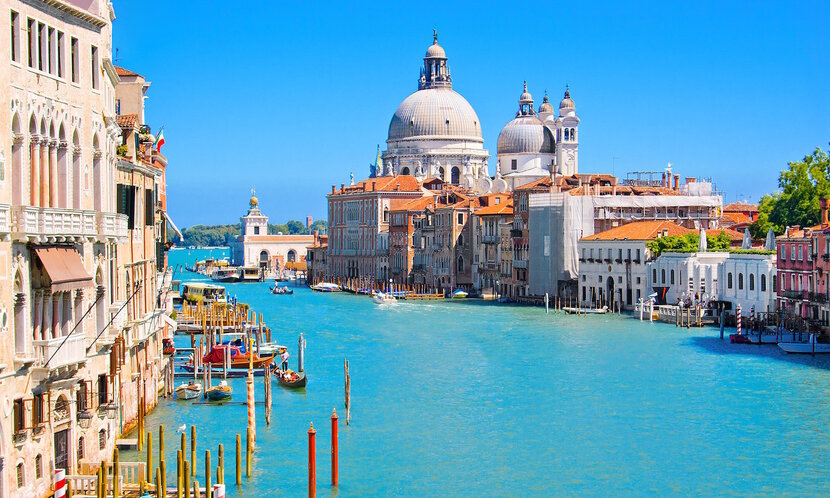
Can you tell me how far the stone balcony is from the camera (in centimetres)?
977

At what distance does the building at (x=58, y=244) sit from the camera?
Answer: 9773 millimetres

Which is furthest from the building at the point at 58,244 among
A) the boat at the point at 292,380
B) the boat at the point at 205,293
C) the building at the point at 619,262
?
the building at the point at 619,262

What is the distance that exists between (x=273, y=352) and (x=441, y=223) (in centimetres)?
3114

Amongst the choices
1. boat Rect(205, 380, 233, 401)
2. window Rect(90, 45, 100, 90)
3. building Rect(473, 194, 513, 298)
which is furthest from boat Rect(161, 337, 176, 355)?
building Rect(473, 194, 513, 298)

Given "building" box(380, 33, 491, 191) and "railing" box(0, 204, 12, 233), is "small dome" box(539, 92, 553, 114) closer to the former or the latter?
"building" box(380, 33, 491, 191)

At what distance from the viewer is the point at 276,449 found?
1557cm

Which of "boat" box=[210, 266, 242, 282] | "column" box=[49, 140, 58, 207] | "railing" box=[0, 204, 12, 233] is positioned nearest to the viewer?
"railing" box=[0, 204, 12, 233]

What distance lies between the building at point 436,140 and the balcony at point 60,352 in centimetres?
5925

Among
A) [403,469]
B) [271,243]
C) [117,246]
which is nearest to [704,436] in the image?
[403,469]

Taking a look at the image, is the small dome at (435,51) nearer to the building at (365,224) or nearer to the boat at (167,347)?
the building at (365,224)

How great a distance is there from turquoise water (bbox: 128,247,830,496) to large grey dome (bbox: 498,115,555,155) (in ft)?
123

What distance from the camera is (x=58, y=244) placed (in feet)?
34.8

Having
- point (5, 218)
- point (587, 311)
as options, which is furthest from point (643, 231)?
point (5, 218)

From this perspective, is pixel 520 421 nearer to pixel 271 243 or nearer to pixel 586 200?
pixel 586 200
